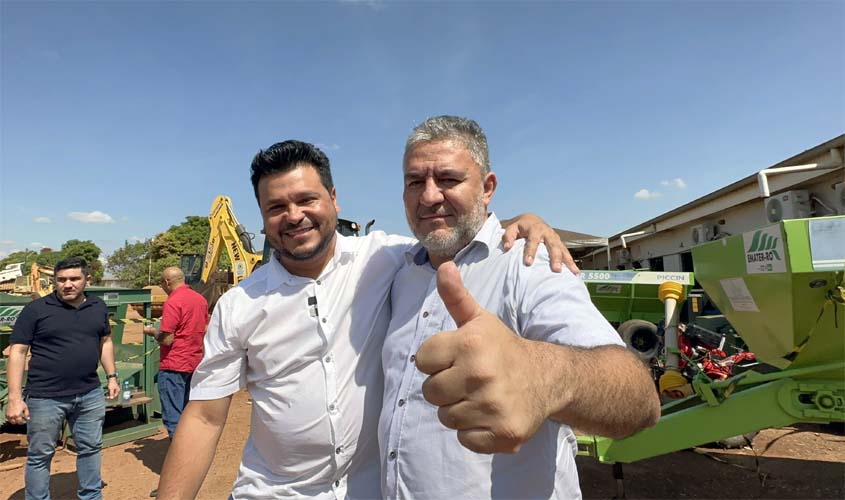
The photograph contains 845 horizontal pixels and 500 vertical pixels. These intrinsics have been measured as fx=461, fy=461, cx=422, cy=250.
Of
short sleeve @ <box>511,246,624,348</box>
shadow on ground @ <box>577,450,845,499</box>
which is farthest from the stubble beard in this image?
shadow on ground @ <box>577,450,845,499</box>

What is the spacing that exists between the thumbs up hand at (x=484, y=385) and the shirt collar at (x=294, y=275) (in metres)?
1.13

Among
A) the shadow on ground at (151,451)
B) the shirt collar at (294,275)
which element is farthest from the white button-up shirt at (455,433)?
the shadow on ground at (151,451)

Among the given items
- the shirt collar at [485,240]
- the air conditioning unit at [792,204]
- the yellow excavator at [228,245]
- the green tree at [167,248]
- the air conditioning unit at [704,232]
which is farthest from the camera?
the green tree at [167,248]

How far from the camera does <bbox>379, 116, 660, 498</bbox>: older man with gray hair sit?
82 centimetres

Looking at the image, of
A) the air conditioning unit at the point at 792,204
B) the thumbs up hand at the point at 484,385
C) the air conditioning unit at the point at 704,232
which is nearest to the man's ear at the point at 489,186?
the thumbs up hand at the point at 484,385

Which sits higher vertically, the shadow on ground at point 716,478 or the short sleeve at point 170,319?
the short sleeve at point 170,319

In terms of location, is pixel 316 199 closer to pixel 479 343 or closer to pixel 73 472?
pixel 479 343

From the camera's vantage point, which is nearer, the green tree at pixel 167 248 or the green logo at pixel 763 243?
the green logo at pixel 763 243

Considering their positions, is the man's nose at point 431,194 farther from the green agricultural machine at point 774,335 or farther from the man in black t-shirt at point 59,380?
the man in black t-shirt at point 59,380

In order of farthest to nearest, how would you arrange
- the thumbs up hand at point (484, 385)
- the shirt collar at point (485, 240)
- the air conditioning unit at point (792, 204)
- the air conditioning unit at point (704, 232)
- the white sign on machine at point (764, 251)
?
1. the air conditioning unit at point (704, 232)
2. the air conditioning unit at point (792, 204)
3. the white sign on machine at point (764, 251)
4. the shirt collar at point (485, 240)
5. the thumbs up hand at point (484, 385)

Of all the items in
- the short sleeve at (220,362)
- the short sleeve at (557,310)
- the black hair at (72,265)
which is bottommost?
the short sleeve at (220,362)

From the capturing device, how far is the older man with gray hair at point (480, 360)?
2.70 feet

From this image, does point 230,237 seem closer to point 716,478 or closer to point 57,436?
point 57,436

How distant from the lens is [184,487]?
1.76 meters
